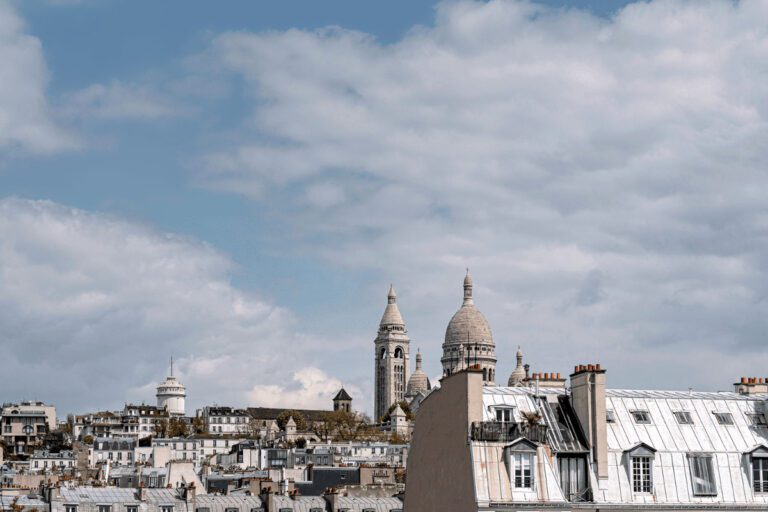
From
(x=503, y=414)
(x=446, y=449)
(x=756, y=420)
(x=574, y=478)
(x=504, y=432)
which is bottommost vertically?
(x=574, y=478)

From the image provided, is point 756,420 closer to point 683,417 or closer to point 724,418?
point 724,418

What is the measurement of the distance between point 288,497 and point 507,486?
121 feet

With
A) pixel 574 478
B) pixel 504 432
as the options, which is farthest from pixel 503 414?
pixel 574 478

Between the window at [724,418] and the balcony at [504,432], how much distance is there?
6.84 m

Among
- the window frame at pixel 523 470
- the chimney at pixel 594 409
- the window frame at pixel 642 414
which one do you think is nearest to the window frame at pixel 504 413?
the window frame at pixel 523 470

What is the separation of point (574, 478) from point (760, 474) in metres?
6.46

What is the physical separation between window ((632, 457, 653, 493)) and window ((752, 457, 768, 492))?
3.51m

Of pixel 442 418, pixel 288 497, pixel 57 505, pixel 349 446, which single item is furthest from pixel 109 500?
pixel 349 446

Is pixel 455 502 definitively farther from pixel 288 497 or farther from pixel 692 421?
pixel 288 497

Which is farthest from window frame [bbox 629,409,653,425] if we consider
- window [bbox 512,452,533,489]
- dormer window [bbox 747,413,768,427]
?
window [bbox 512,452,533,489]

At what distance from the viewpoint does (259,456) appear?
473 feet

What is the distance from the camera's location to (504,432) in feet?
143

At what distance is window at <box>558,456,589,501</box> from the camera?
43.7 meters

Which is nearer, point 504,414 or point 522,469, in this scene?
point 522,469
